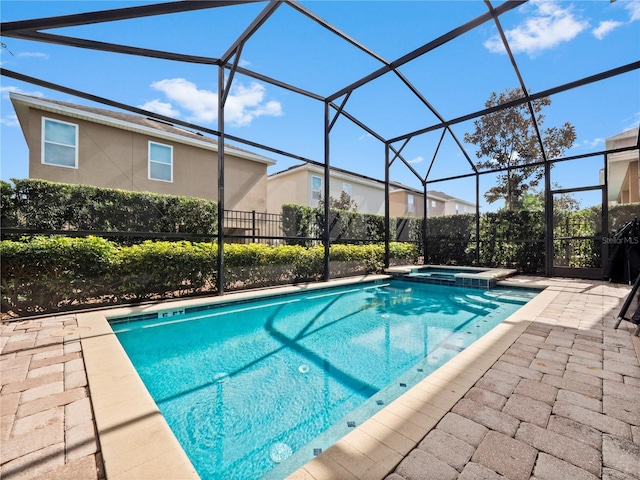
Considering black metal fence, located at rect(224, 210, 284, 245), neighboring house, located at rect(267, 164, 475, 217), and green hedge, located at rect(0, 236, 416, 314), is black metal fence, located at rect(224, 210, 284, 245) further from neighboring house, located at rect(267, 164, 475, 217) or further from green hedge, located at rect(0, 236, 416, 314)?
green hedge, located at rect(0, 236, 416, 314)

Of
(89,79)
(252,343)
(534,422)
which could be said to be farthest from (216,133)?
(534,422)

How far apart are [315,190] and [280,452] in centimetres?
1387

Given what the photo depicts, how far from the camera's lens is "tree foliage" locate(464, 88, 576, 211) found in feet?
40.4

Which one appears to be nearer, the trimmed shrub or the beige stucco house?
the trimmed shrub

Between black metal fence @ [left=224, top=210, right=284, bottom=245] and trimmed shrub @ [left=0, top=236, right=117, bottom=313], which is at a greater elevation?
black metal fence @ [left=224, top=210, right=284, bottom=245]

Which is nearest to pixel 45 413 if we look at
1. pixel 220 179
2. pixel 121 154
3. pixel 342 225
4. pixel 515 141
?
pixel 220 179

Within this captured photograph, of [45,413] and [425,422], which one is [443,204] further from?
[45,413]

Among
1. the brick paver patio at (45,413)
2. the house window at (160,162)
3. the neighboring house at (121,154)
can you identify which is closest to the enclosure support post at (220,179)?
the neighboring house at (121,154)

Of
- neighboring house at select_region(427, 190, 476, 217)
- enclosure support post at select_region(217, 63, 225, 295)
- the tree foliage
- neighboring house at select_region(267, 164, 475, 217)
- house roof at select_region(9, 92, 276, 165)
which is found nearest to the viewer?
enclosure support post at select_region(217, 63, 225, 295)

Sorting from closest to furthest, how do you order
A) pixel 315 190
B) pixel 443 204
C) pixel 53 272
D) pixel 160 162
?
pixel 53 272
pixel 160 162
pixel 315 190
pixel 443 204

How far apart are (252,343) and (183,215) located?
16.5 ft

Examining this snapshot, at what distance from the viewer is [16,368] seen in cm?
257

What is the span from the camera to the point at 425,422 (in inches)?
71.6

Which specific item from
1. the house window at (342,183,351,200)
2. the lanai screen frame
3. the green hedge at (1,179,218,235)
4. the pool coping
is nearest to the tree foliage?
the lanai screen frame
